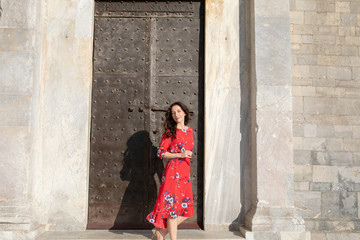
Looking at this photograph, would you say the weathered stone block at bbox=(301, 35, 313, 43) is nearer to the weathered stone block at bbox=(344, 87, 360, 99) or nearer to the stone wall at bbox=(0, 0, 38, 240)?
the weathered stone block at bbox=(344, 87, 360, 99)

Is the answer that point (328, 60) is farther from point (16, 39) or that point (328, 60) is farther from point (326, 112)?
point (16, 39)

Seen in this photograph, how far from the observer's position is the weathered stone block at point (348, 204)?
175 inches

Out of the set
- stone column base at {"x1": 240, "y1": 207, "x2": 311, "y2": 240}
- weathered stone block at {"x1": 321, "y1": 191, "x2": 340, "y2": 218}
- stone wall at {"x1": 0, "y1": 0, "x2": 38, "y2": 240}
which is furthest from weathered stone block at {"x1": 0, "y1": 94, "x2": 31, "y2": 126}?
weathered stone block at {"x1": 321, "y1": 191, "x2": 340, "y2": 218}

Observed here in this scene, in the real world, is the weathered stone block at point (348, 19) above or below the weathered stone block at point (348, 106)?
above

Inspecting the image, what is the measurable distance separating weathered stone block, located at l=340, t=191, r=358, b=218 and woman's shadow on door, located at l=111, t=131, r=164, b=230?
2.41 m

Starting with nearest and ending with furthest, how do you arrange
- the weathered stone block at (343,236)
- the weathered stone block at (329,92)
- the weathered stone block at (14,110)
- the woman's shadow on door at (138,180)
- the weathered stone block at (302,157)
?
the weathered stone block at (14,110), the weathered stone block at (343,236), the woman's shadow on door at (138,180), the weathered stone block at (302,157), the weathered stone block at (329,92)

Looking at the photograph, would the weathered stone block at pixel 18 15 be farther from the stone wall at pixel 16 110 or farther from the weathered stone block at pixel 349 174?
the weathered stone block at pixel 349 174

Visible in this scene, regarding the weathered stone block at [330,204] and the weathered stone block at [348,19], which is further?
the weathered stone block at [348,19]

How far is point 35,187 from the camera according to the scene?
4070mm

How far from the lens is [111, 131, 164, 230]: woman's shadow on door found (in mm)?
4438

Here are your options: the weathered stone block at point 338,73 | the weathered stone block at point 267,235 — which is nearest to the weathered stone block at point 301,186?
the weathered stone block at point 267,235

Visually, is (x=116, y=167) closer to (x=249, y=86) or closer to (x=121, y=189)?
(x=121, y=189)

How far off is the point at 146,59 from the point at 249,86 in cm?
143

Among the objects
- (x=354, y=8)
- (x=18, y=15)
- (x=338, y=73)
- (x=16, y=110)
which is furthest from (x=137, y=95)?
(x=354, y=8)
